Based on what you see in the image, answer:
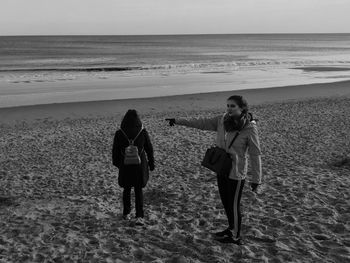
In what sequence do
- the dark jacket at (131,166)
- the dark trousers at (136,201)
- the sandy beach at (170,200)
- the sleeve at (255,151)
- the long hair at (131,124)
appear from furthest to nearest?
the dark trousers at (136,201) → the dark jacket at (131,166) → the long hair at (131,124) → the sandy beach at (170,200) → the sleeve at (255,151)

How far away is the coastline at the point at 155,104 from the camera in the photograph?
17625mm

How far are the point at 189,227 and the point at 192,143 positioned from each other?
5866 mm

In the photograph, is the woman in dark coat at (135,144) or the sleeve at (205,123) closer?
the sleeve at (205,123)

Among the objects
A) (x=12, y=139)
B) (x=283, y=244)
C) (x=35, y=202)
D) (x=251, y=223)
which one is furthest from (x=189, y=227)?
(x=12, y=139)

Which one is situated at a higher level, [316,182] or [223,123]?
[223,123]

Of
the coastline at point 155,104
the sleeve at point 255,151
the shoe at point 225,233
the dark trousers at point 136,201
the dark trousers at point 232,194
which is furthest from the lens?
the coastline at point 155,104

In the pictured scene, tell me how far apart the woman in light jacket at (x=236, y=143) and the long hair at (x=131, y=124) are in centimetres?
64

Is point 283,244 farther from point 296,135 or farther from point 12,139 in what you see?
point 12,139

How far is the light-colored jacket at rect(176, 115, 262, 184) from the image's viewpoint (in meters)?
4.70

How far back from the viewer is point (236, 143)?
15.6ft

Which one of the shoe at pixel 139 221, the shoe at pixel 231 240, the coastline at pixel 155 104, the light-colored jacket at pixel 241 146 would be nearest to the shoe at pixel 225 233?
the shoe at pixel 231 240

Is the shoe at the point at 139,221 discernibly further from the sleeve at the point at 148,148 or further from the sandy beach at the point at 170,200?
the sleeve at the point at 148,148

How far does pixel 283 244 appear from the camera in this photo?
17.5ft

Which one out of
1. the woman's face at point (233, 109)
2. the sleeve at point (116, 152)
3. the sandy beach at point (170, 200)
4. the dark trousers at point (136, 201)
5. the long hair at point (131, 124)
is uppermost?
the woman's face at point (233, 109)
